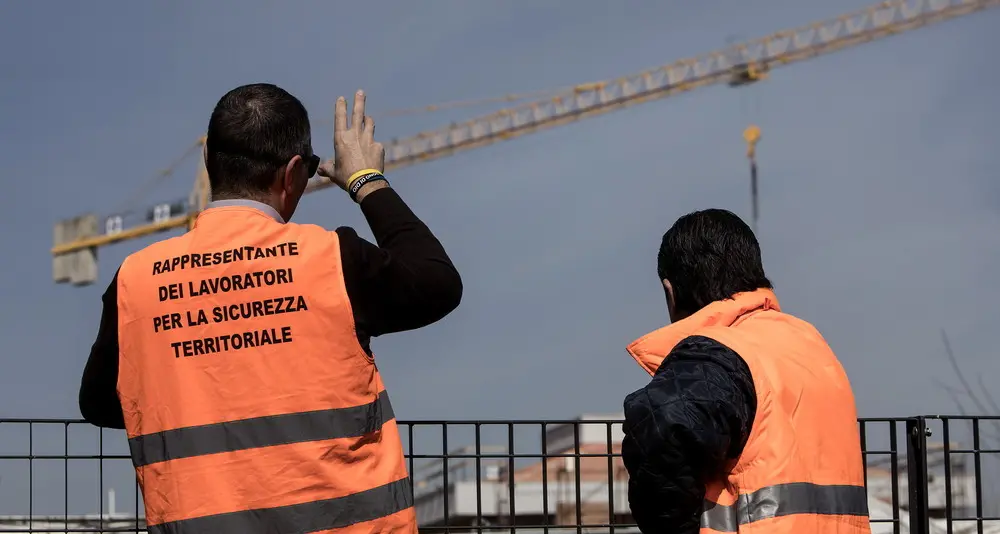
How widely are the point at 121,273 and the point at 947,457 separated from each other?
366cm

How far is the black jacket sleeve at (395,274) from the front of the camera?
2.60 m

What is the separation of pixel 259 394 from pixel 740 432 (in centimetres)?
106

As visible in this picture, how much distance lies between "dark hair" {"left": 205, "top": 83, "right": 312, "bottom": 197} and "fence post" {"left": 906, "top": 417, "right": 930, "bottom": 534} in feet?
10.7

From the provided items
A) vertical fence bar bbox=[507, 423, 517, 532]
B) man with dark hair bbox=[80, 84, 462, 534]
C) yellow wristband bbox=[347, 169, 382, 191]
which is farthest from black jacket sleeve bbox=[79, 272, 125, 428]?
vertical fence bar bbox=[507, 423, 517, 532]

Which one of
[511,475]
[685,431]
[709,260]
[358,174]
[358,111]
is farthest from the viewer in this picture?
[511,475]

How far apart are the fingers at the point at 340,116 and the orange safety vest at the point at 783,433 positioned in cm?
87

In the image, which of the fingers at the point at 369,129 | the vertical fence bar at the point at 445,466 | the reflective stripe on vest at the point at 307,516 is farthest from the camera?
the vertical fence bar at the point at 445,466

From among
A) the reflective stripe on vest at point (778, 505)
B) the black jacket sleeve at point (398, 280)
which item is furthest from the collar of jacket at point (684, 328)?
the black jacket sleeve at point (398, 280)

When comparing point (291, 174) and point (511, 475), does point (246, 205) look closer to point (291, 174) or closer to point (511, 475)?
point (291, 174)

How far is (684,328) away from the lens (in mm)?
2963

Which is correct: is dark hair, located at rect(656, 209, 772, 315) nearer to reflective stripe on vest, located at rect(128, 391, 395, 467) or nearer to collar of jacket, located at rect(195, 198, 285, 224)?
reflective stripe on vest, located at rect(128, 391, 395, 467)

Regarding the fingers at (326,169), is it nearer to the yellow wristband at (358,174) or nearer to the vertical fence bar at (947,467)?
the yellow wristband at (358,174)

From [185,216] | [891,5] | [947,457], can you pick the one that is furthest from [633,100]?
[947,457]

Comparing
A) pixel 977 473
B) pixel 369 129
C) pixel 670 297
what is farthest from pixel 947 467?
pixel 369 129
